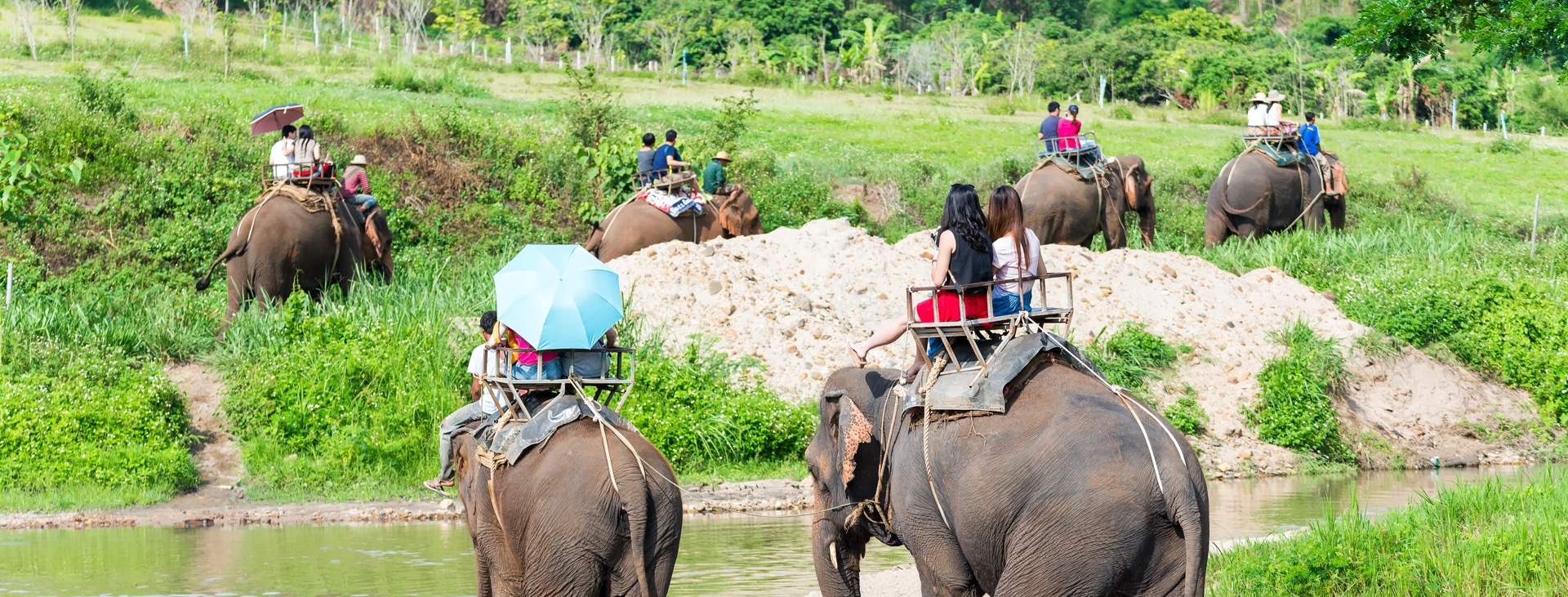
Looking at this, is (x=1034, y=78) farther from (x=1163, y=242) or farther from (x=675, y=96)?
(x=1163, y=242)

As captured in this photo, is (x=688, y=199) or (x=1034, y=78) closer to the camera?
(x=688, y=199)

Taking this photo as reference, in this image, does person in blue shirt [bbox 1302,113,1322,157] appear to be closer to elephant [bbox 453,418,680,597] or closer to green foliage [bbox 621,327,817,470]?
green foliage [bbox 621,327,817,470]

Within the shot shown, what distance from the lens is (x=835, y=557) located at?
27.0ft

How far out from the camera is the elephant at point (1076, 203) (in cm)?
2052

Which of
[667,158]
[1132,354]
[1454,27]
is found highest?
[1454,27]

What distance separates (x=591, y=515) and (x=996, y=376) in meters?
1.77

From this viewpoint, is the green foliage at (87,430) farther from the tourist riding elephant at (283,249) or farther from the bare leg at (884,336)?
the bare leg at (884,336)

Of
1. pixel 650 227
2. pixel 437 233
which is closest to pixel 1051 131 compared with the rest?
pixel 650 227

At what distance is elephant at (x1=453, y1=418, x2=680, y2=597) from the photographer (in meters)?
7.16

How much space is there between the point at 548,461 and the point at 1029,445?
2.10m

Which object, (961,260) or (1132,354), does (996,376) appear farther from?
(1132,354)

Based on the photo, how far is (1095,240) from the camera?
2408 cm

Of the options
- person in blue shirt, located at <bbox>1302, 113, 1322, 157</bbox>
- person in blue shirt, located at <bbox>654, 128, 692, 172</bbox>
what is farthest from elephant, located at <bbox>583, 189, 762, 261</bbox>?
person in blue shirt, located at <bbox>1302, 113, 1322, 157</bbox>

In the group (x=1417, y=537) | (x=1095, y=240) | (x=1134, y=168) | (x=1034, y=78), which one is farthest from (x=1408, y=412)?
(x=1034, y=78)
